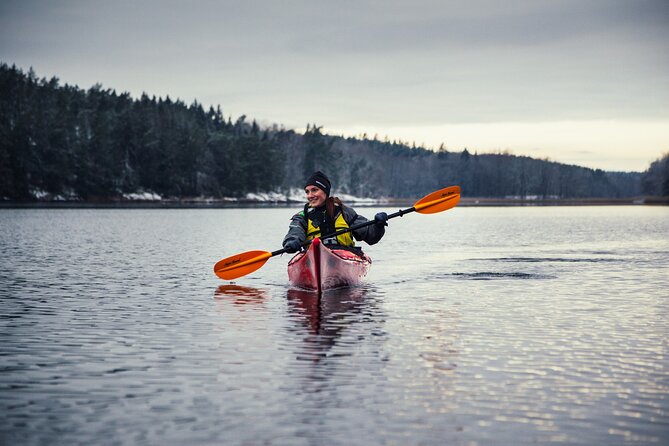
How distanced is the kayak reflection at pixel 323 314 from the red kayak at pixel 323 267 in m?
0.22

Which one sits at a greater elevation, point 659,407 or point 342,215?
point 342,215

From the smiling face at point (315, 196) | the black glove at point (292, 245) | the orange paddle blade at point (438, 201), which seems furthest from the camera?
the orange paddle blade at point (438, 201)

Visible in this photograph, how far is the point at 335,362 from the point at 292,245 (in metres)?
7.74

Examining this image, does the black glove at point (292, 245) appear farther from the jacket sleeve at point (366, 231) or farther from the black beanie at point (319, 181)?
the jacket sleeve at point (366, 231)

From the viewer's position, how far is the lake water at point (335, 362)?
7906mm

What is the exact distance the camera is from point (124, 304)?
17.5m

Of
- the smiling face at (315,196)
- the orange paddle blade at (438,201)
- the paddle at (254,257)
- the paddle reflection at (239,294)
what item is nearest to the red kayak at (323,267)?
the paddle reflection at (239,294)

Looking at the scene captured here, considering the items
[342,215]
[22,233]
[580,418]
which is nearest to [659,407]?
[580,418]

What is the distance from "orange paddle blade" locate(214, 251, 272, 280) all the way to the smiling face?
86.6 inches

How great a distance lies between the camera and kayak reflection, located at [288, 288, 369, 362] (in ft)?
40.4

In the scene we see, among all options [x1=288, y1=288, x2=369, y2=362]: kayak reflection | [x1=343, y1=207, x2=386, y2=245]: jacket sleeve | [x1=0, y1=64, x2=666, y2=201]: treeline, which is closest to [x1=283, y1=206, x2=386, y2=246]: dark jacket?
[x1=343, y1=207, x2=386, y2=245]: jacket sleeve

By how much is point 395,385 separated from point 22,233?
4246 cm

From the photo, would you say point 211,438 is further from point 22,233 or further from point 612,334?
point 22,233

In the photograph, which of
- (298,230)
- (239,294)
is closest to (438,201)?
(298,230)
